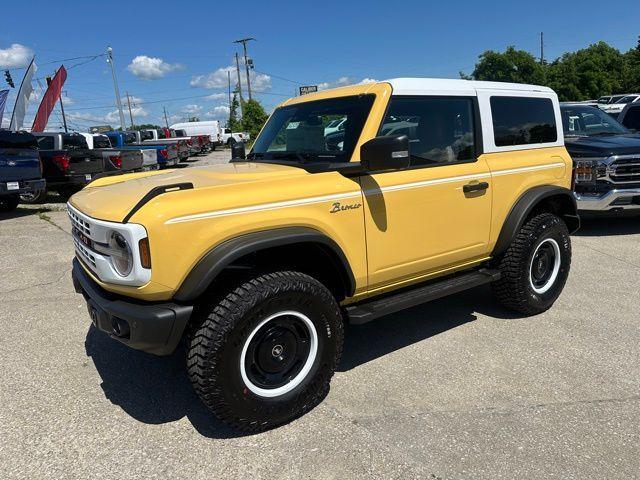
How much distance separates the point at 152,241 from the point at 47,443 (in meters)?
1.39

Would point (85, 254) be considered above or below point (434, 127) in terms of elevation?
below

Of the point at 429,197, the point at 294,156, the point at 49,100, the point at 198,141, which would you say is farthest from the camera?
the point at 198,141

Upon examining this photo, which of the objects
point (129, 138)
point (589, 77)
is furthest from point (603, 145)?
point (589, 77)

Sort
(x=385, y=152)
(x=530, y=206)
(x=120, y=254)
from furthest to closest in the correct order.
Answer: (x=530, y=206), (x=385, y=152), (x=120, y=254)

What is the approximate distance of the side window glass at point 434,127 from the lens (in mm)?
3422

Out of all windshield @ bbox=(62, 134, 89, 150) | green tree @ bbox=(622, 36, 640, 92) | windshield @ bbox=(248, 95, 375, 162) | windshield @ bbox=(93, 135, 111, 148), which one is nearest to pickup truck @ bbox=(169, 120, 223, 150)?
windshield @ bbox=(93, 135, 111, 148)

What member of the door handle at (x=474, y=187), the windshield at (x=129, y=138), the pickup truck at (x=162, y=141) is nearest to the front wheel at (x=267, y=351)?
the door handle at (x=474, y=187)

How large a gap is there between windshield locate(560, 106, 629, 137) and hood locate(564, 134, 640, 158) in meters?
0.51

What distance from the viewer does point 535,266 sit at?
4.39 m

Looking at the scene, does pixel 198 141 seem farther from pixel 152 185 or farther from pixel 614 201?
pixel 152 185

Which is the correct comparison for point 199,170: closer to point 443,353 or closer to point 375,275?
point 375,275

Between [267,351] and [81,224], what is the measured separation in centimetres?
141

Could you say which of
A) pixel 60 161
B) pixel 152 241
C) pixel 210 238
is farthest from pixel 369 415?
pixel 60 161

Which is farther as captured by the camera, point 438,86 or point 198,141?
point 198,141
